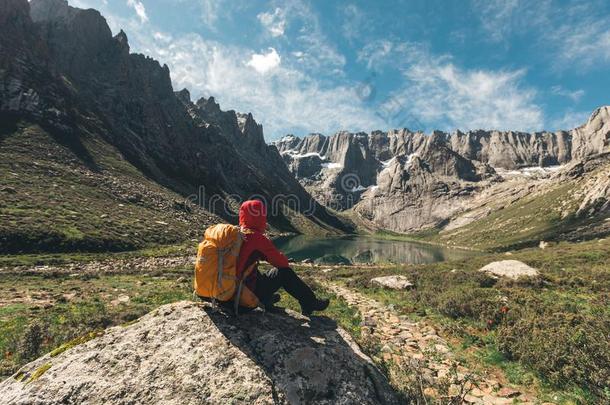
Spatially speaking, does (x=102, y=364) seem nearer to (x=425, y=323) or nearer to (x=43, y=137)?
(x=425, y=323)

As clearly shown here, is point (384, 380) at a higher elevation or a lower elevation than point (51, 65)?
lower

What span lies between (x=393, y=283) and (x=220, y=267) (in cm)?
2192

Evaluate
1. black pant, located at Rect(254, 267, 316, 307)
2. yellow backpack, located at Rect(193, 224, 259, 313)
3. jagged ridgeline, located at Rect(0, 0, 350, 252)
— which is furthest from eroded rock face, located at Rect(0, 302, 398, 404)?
jagged ridgeline, located at Rect(0, 0, 350, 252)

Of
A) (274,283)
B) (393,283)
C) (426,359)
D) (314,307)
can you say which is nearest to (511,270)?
(393,283)

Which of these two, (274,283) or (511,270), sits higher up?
(274,283)

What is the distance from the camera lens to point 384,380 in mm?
6105

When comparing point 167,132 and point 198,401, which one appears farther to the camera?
point 167,132

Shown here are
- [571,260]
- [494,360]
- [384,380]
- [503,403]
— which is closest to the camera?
[384,380]

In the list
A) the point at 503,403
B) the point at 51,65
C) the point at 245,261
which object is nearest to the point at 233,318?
the point at 245,261

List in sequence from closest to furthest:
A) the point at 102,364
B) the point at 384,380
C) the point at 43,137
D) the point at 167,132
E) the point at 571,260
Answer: the point at 102,364
the point at 384,380
the point at 571,260
the point at 43,137
the point at 167,132

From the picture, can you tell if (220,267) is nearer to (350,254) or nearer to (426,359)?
(426,359)

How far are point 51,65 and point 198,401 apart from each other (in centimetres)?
13145

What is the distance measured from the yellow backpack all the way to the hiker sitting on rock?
26 centimetres

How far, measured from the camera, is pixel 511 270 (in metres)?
24.2
